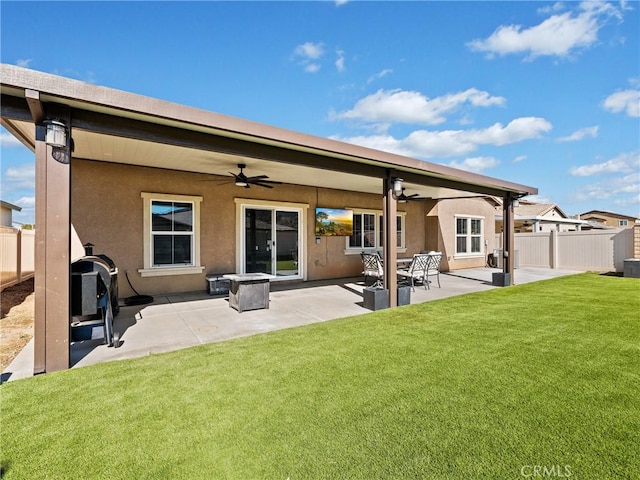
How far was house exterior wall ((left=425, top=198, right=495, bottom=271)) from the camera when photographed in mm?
12430

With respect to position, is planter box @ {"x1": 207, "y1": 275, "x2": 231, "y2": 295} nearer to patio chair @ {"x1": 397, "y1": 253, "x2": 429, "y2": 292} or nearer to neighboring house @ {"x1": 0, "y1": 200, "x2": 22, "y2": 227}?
patio chair @ {"x1": 397, "y1": 253, "x2": 429, "y2": 292}

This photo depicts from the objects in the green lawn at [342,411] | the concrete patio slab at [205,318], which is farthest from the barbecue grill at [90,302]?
the green lawn at [342,411]

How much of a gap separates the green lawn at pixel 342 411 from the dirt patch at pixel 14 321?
139 cm

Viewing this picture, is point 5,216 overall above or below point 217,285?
above

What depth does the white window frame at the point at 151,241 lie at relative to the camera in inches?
280

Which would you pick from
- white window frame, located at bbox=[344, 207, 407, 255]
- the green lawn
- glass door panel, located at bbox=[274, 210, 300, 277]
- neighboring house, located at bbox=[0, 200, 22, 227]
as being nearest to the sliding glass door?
glass door panel, located at bbox=[274, 210, 300, 277]

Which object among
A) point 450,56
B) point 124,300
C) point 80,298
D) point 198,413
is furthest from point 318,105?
point 198,413

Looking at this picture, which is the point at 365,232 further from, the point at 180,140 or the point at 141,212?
the point at 180,140

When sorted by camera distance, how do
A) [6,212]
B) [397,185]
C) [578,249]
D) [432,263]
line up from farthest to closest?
[6,212], [578,249], [432,263], [397,185]

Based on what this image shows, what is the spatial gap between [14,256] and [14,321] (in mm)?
4490

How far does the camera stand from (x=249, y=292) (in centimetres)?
600

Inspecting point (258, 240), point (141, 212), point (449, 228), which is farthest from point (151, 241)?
point (449, 228)

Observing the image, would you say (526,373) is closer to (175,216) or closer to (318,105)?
(175,216)

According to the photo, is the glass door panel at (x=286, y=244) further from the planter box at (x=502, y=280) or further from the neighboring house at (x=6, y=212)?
the neighboring house at (x=6, y=212)
